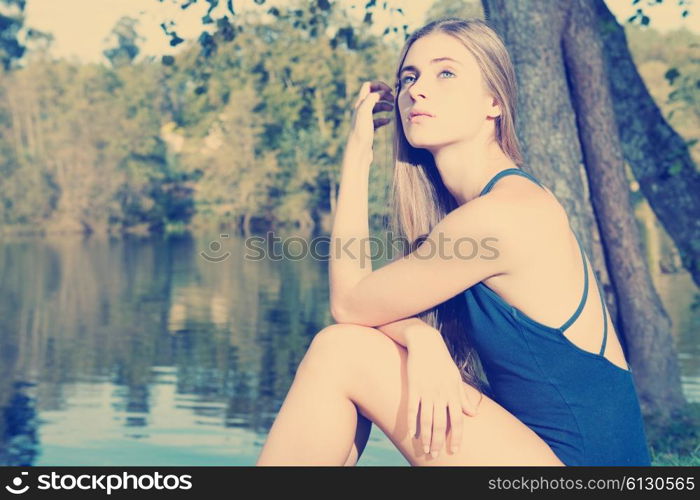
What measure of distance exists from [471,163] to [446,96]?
0.21 metres

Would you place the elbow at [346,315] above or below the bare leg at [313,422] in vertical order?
above

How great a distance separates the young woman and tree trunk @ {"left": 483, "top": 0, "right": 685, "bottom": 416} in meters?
2.88

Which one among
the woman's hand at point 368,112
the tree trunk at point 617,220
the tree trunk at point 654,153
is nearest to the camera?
the woman's hand at point 368,112

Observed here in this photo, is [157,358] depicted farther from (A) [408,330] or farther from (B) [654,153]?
(A) [408,330]

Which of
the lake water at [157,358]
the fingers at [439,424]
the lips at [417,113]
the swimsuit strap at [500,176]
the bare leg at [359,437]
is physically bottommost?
the lake water at [157,358]

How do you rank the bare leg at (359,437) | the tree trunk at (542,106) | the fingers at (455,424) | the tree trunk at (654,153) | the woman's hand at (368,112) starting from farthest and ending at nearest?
the tree trunk at (654,153) < the tree trunk at (542,106) < the woman's hand at (368,112) < the bare leg at (359,437) < the fingers at (455,424)

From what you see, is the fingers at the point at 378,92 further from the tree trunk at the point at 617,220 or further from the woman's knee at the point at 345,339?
the tree trunk at the point at 617,220

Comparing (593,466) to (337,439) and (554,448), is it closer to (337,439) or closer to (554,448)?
(554,448)

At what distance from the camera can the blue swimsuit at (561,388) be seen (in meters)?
2.62

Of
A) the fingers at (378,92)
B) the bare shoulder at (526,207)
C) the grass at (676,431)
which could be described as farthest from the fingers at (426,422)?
the grass at (676,431)

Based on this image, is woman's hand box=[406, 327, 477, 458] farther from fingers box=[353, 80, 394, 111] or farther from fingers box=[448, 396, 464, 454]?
fingers box=[353, 80, 394, 111]

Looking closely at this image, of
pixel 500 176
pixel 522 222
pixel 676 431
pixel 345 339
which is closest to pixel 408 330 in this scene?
pixel 345 339

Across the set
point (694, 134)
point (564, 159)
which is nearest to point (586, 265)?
point (564, 159)

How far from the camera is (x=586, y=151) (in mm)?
6840
